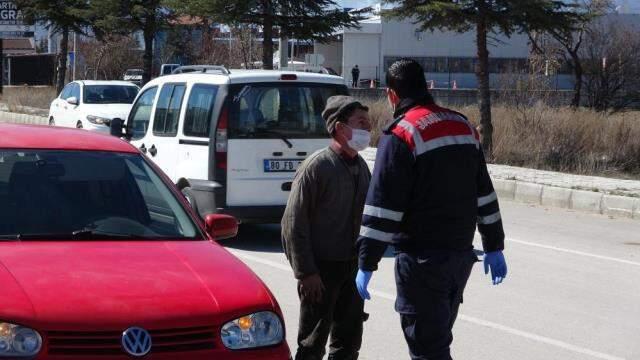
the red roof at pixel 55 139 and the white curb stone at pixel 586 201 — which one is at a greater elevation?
the red roof at pixel 55 139

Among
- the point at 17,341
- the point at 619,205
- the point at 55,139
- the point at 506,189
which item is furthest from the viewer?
the point at 506,189

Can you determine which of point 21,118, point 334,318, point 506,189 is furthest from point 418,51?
point 334,318

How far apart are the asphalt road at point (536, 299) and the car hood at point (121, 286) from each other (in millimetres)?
2295

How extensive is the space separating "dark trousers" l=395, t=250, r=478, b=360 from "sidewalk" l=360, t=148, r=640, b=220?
10.7 meters

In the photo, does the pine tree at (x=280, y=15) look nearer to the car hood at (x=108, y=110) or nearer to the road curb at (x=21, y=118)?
the car hood at (x=108, y=110)

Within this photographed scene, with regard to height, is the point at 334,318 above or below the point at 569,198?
above

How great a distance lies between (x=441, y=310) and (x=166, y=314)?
131 centimetres

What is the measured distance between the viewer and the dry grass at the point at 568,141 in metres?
20.1

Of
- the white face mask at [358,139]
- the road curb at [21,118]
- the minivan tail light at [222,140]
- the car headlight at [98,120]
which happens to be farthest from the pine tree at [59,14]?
the white face mask at [358,139]

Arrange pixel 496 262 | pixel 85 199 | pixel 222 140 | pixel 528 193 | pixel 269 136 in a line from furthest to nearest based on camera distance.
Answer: pixel 528 193
pixel 269 136
pixel 222 140
pixel 85 199
pixel 496 262

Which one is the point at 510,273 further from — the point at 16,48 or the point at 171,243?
the point at 16,48

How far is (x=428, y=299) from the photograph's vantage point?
16.0 feet

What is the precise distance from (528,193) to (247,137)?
683 cm

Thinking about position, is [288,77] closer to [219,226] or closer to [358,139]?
[219,226]
